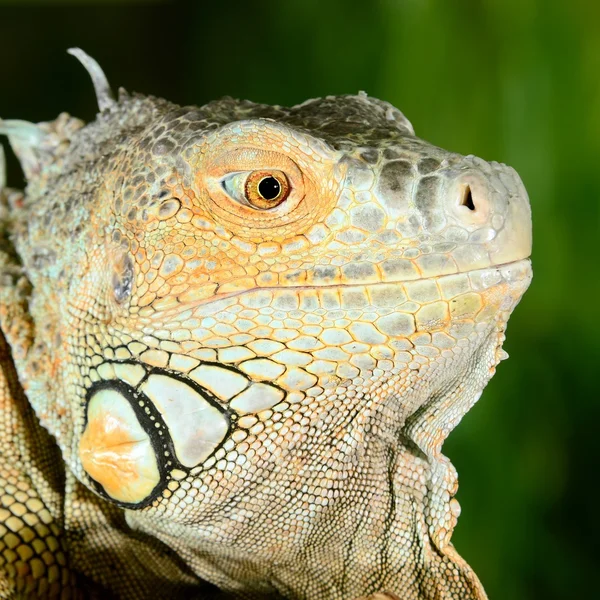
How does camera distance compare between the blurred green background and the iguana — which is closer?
the iguana

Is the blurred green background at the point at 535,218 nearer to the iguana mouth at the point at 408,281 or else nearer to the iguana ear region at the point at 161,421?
the iguana mouth at the point at 408,281

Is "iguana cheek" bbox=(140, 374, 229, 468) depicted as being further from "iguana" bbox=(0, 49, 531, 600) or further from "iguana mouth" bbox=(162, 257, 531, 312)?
"iguana mouth" bbox=(162, 257, 531, 312)

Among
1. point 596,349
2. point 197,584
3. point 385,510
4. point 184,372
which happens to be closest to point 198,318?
point 184,372

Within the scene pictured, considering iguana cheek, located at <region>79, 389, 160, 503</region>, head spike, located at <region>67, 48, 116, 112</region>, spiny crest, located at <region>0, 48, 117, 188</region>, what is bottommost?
iguana cheek, located at <region>79, 389, 160, 503</region>

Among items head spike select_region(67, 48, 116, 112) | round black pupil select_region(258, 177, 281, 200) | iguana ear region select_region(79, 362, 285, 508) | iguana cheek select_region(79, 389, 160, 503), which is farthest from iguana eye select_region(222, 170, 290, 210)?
head spike select_region(67, 48, 116, 112)

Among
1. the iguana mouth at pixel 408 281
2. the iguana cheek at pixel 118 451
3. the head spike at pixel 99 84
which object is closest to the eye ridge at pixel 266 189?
the iguana mouth at pixel 408 281

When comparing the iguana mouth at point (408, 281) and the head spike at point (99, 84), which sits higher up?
the head spike at point (99, 84)

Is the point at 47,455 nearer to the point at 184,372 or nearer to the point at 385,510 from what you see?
the point at 184,372
